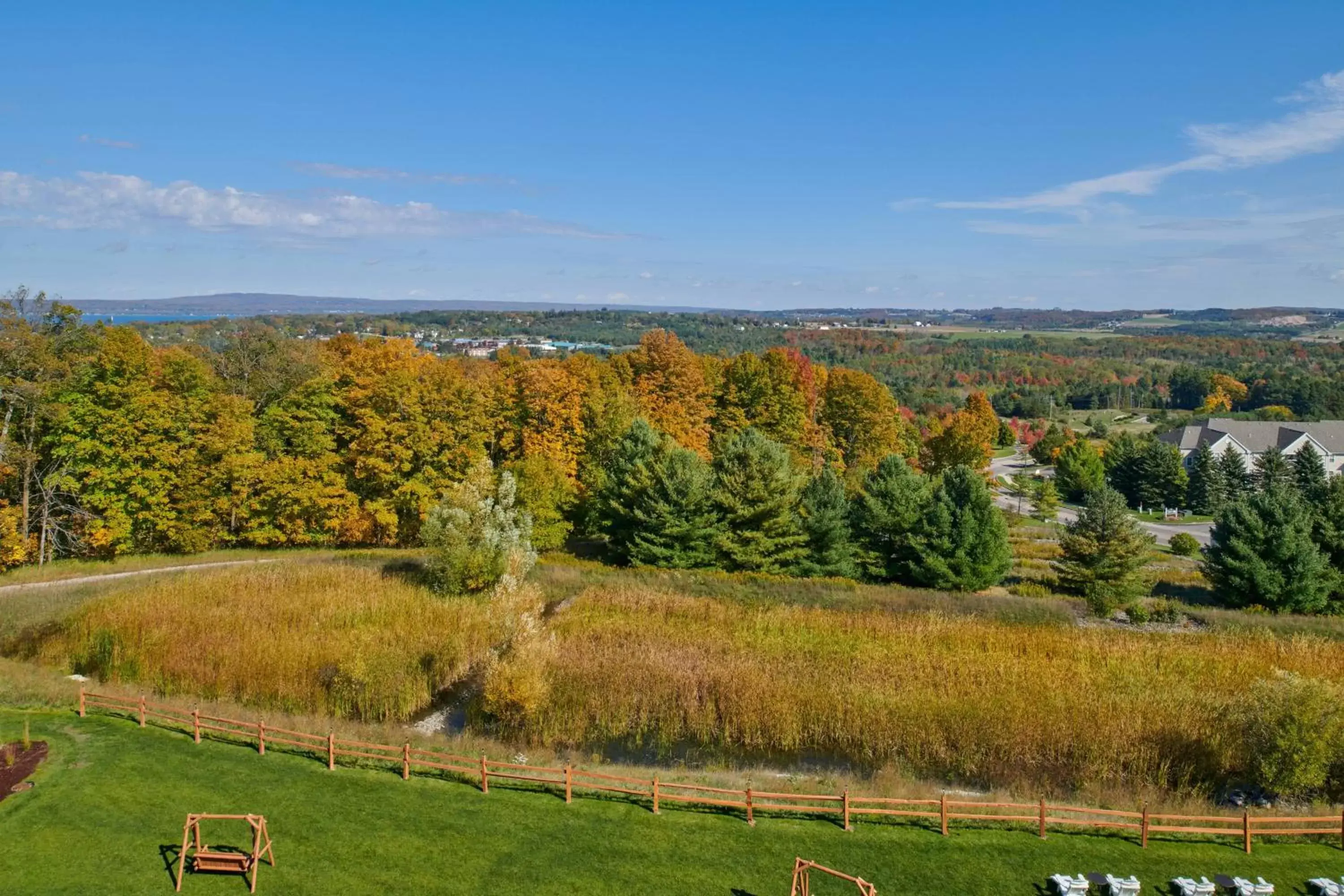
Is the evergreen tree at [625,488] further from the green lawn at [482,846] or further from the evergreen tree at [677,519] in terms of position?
the green lawn at [482,846]

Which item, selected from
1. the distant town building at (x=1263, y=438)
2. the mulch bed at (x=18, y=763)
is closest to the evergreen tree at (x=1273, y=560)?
the mulch bed at (x=18, y=763)

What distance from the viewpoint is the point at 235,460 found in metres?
33.5

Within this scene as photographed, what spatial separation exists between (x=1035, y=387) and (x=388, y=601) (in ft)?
420

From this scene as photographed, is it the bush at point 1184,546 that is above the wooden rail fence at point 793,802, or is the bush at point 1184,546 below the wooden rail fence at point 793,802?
below

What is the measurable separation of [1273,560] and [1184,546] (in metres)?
18.8

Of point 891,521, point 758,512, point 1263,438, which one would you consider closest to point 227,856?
point 758,512

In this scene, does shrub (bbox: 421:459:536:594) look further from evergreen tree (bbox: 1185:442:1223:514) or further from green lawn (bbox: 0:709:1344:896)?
evergreen tree (bbox: 1185:442:1223:514)

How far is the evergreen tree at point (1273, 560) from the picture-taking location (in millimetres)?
28312

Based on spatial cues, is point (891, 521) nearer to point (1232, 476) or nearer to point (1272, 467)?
point (1272, 467)

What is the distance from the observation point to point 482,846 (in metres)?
13.2

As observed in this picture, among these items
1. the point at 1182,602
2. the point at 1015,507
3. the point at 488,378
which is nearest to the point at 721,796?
the point at 1182,602

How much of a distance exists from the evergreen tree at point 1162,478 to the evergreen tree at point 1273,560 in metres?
36.3

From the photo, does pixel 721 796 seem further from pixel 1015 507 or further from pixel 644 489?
pixel 1015 507

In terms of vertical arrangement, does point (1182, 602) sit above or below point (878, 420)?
below
